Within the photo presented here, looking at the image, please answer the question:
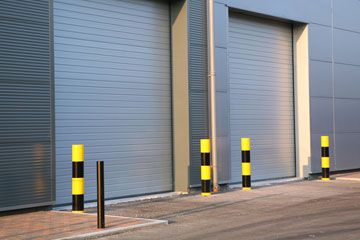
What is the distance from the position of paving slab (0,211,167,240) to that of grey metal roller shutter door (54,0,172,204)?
1.29 meters

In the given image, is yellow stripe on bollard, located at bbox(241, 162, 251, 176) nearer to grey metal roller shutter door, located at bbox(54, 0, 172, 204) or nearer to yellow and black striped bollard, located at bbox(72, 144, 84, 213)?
grey metal roller shutter door, located at bbox(54, 0, 172, 204)

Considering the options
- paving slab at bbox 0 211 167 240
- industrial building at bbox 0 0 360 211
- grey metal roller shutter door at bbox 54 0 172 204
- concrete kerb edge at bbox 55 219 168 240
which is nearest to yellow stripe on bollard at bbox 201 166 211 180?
industrial building at bbox 0 0 360 211

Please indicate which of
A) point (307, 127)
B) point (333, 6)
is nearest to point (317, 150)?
point (307, 127)

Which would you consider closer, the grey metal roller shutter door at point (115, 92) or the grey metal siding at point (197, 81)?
the grey metal roller shutter door at point (115, 92)

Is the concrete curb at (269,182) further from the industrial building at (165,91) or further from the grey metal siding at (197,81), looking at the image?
the grey metal siding at (197,81)

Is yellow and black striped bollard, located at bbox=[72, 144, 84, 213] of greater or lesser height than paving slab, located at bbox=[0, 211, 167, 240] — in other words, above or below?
above

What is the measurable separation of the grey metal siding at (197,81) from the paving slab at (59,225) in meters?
3.84

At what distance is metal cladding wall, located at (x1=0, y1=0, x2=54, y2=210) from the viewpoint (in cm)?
945

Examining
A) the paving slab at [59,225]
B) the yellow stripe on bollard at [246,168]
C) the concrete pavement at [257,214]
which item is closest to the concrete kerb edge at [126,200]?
the concrete pavement at [257,214]

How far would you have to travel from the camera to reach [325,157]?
15312 mm

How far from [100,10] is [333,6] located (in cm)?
872

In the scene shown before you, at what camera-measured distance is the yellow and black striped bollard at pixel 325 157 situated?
49.8 feet

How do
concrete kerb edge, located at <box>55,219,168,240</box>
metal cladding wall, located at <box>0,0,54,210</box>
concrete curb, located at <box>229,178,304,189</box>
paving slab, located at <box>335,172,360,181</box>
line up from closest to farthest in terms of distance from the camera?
concrete kerb edge, located at <box>55,219,168,240</box>, metal cladding wall, located at <box>0,0,54,210</box>, concrete curb, located at <box>229,178,304,189</box>, paving slab, located at <box>335,172,360,181</box>

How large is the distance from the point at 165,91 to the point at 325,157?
4798 mm
